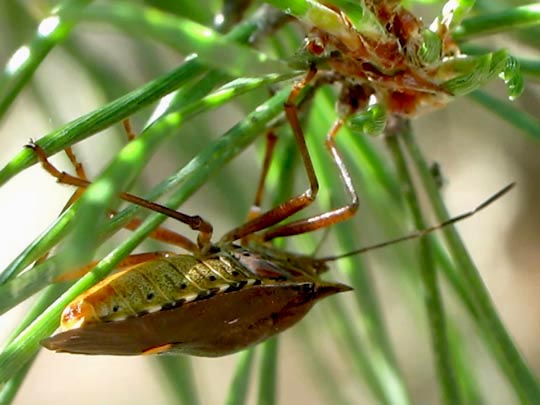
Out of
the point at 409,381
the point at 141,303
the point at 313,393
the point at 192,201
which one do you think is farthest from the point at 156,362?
the point at 313,393

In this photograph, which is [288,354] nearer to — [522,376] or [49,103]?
[49,103]

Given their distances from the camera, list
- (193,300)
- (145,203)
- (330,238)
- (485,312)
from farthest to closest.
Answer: (330,238) → (193,300) → (485,312) → (145,203)

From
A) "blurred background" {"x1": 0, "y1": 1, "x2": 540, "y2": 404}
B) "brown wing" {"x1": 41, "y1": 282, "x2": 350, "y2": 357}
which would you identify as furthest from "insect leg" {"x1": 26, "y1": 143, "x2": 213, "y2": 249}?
"blurred background" {"x1": 0, "y1": 1, "x2": 540, "y2": 404}

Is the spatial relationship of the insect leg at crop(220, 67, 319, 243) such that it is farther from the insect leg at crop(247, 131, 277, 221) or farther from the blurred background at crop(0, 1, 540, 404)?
the blurred background at crop(0, 1, 540, 404)

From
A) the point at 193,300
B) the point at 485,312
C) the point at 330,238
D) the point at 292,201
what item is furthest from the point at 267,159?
the point at 330,238

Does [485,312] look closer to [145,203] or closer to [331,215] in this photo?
[331,215]

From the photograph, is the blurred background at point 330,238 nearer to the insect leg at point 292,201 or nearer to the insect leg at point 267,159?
the insect leg at point 267,159

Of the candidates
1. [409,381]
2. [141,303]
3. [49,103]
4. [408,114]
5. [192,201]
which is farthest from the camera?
[409,381]

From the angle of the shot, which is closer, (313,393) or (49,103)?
(49,103)
